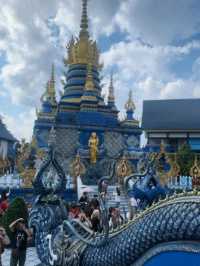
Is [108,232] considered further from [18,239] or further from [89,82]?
[89,82]

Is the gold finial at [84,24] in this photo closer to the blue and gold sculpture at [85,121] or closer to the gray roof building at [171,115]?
the blue and gold sculpture at [85,121]

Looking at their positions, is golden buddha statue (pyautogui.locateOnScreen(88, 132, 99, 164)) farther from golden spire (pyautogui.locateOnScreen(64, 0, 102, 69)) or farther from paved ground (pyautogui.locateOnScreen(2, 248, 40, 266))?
paved ground (pyautogui.locateOnScreen(2, 248, 40, 266))

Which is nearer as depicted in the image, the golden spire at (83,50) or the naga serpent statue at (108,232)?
the naga serpent statue at (108,232)

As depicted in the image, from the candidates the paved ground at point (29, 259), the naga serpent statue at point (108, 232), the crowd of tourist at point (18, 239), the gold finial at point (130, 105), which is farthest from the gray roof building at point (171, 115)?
the crowd of tourist at point (18, 239)

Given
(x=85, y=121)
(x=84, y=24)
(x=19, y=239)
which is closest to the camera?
(x=19, y=239)

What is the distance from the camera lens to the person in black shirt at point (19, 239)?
6215mm

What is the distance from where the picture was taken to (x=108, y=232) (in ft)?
16.8

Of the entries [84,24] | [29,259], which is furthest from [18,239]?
[84,24]

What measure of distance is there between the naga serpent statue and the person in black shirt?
0.24 metres

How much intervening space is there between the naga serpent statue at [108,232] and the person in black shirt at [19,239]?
9.3 inches

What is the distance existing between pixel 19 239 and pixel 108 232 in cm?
188

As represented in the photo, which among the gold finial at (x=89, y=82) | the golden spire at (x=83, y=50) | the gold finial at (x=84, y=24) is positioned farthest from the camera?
the gold finial at (x=84, y=24)

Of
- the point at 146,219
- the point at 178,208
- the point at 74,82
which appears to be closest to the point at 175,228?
the point at 178,208

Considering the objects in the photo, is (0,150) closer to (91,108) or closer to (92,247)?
(91,108)
